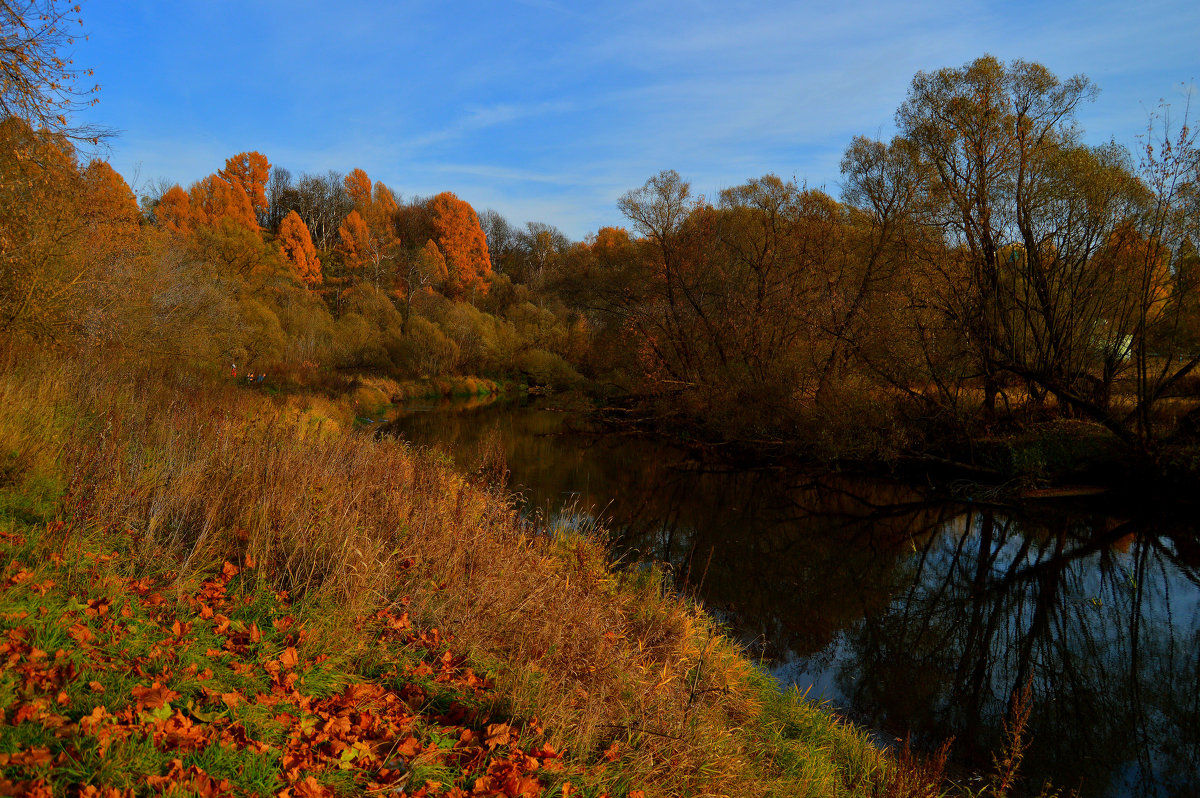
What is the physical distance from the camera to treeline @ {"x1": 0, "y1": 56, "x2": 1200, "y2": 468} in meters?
14.5

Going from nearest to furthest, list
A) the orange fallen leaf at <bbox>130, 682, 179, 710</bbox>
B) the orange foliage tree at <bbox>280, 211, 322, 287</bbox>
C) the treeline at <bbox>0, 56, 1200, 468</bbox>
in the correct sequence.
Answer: the orange fallen leaf at <bbox>130, 682, 179, 710</bbox>
the treeline at <bbox>0, 56, 1200, 468</bbox>
the orange foliage tree at <bbox>280, 211, 322, 287</bbox>

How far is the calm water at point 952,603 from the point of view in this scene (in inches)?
264

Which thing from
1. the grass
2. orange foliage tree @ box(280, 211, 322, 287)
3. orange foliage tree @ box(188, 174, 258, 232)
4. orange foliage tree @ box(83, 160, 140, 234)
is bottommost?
the grass

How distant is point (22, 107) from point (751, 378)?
63.1 feet

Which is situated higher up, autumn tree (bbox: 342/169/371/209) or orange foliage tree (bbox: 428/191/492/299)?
autumn tree (bbox: 342/169/371/209)

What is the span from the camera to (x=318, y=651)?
392cm

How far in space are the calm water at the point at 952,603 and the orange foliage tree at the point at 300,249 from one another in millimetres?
37853

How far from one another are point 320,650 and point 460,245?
196 feet

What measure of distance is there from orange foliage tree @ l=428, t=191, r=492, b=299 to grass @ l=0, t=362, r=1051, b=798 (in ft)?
165

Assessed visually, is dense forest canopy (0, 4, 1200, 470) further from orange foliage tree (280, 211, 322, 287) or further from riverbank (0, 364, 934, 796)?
orange foliage tree (280, 211, 322, 287)

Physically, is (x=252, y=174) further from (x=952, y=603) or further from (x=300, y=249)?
(x=952, y=603)

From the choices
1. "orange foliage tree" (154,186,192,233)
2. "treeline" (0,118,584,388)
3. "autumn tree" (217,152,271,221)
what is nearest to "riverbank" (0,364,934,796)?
"treeline" (0,118,584,388)

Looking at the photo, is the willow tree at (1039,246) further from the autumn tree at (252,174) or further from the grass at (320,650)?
the autumn tree at (252,174)

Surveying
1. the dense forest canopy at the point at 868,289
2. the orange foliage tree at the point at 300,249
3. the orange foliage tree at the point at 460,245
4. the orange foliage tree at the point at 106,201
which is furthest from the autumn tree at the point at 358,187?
the orange foliage tree at the point at 106,201
